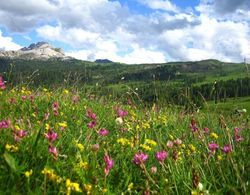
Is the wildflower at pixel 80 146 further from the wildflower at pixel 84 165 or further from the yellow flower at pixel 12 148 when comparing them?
the yellow flower at pixel 12 148

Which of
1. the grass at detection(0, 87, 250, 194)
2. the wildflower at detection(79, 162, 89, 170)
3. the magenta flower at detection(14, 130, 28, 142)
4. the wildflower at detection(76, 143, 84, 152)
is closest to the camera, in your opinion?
the grass at detection(0, 87, 250, 194)

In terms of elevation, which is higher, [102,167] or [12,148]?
[12,148]

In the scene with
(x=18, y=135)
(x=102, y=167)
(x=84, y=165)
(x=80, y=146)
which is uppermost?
(x=18, y=135)

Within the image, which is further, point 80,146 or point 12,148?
point 80,146

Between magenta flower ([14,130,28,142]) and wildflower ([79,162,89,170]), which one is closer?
wildflower ([79,162,89,170])

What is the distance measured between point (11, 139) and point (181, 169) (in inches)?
79.2

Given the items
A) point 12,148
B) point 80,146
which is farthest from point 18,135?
point 80,146

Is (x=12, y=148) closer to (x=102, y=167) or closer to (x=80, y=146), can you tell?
(x=80, y=146)

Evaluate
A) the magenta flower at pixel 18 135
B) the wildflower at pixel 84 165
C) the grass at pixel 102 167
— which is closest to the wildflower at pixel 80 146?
the grass at pixel 102 167

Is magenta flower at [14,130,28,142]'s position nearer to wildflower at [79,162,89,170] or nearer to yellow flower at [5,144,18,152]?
yellow flower at [5,144,18,152]

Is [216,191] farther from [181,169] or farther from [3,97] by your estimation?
[3,97]

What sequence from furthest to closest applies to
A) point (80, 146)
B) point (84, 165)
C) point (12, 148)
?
point (80, 146) < point (12, 148) < point (84, 165)

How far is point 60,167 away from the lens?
166 inches

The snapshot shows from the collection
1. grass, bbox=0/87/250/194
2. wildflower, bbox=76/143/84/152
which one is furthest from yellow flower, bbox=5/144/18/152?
wildflower, bbox=76/143/84/152
